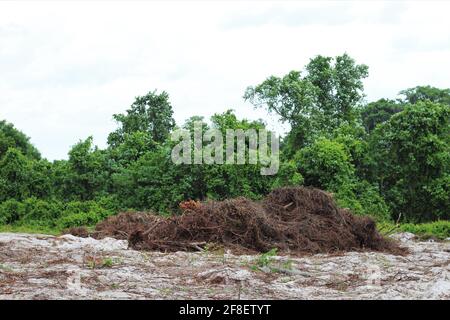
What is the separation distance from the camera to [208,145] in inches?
1152

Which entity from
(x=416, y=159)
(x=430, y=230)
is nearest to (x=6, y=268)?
(x=430, y=230)

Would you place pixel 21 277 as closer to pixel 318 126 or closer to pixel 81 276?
pixel 81 276

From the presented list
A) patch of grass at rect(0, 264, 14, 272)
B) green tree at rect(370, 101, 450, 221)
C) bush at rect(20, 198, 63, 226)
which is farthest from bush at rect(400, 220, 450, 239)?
patch of grass at rect(0, 264, 14, 272)

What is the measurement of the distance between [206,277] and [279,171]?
16.8 meters

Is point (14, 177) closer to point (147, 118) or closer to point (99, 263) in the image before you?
point (147, 118)

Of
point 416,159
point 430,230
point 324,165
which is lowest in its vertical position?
point 430,230

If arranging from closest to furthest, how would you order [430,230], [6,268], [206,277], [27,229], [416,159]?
1. [206,277]
2. [6,268]
3. [430,230]
4. [27,229]
5. [416,159]

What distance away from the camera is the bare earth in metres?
9.83

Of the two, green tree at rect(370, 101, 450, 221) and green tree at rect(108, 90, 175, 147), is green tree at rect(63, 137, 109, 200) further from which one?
green tree at rect(370, 101, 450, 221)

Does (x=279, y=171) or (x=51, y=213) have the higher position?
(x=279, y=171)

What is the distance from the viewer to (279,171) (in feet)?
91.4

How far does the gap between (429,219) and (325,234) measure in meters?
12.5

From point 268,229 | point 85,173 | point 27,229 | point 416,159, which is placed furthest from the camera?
point 85,173
